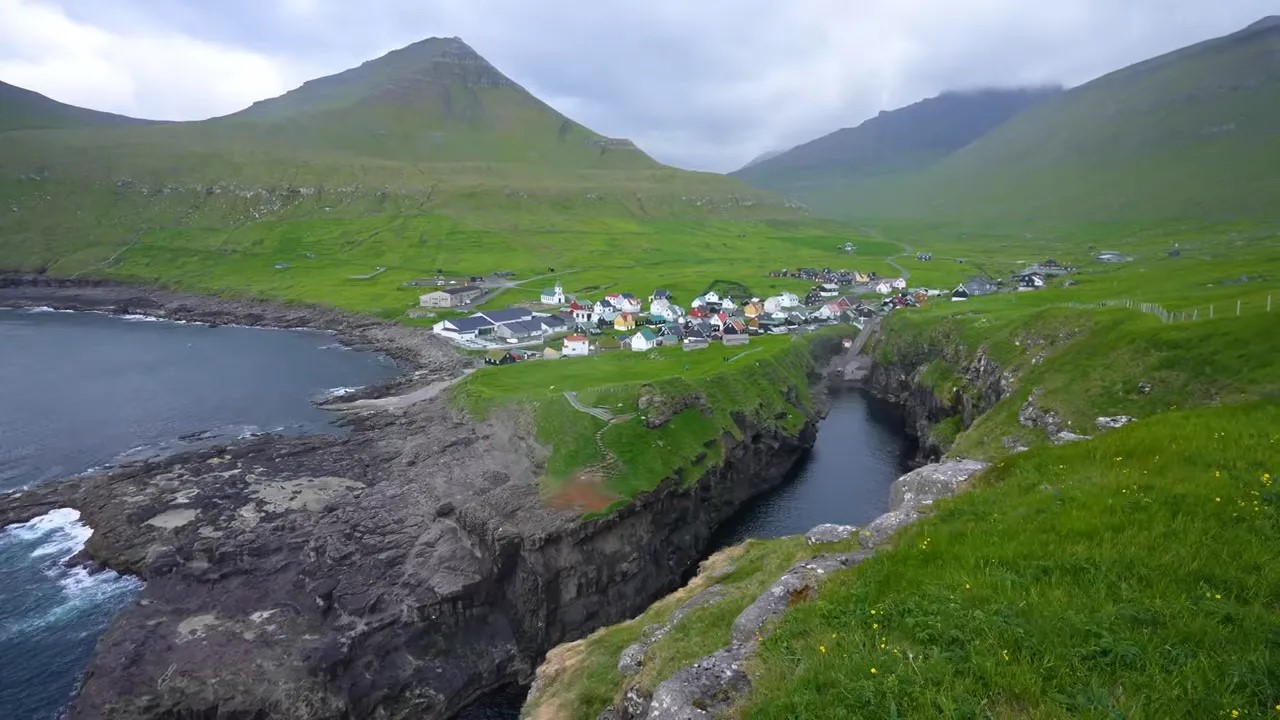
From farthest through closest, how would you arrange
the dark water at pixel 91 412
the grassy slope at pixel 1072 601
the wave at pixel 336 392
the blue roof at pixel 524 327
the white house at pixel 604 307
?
the white house at pixel 604 307
the blue roof at pixel 524 327
the wave at pixel 336 392
the dark water at pixel 91 412
the grassy slope at pixel 1072 601

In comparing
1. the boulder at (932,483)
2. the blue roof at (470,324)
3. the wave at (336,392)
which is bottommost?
the wave at (336,392)

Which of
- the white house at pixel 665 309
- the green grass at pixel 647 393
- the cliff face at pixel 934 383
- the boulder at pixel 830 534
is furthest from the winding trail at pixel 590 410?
the white house at pixel 665 309

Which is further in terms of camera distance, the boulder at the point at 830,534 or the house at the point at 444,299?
the house at the point at 444,299

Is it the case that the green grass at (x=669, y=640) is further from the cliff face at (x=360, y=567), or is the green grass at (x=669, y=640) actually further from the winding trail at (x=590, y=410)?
the winding trail at (x=590, y=410)

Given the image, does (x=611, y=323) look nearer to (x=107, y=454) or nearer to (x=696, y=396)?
(x=696, y=396)

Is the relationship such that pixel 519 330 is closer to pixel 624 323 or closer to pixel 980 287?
pixel 624 323

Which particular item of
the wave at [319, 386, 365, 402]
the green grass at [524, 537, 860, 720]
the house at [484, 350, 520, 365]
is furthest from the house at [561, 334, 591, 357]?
the green grass at [524, 537, 860, 720]
